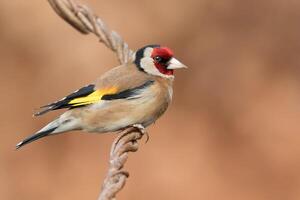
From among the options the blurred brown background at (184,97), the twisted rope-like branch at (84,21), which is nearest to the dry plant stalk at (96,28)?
the twisted rope-like branch at (84,21)

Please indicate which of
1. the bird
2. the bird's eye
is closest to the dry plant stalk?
the bird

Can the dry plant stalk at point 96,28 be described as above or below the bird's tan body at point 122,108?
above

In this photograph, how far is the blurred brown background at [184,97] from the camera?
7.13m

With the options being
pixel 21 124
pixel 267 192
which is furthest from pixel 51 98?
pixel 267 192

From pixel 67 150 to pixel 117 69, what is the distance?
4031 mm

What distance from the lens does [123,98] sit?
341 centimetres

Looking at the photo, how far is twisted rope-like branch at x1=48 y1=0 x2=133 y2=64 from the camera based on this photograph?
9.05 feet

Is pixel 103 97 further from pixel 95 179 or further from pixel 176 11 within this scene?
pixel 176 11

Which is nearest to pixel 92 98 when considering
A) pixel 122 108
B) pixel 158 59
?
pixel 122 108

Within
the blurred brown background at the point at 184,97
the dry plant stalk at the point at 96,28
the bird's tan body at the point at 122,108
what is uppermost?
the dry plant stalk at the point at 96,28

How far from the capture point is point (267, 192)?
7.11 m

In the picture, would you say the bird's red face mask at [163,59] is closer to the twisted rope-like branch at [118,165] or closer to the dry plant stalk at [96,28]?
the dry plant stalk at [96,28]

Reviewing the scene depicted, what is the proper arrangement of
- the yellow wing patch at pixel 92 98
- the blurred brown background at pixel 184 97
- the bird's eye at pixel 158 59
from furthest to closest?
the blurred brown background at pixel 184 97
the bird's eye at pixel 158 59
the yellow wing patch at pixel 92 98

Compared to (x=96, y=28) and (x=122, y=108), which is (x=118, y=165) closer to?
(x=96, y=28)
